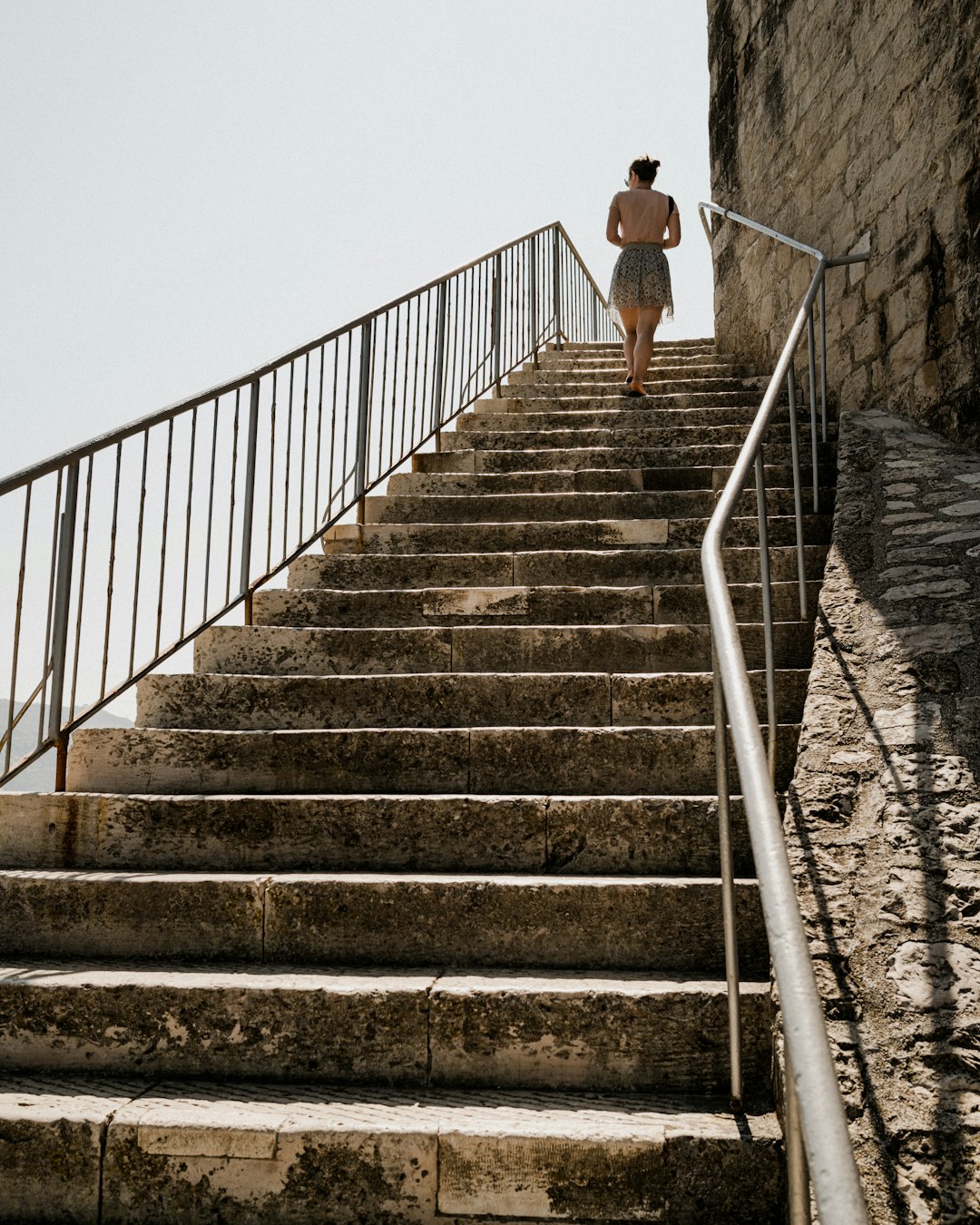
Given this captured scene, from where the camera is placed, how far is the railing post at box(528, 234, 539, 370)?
837 centimetres

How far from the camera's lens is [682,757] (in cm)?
298

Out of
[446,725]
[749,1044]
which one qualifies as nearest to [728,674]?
[749,1044]

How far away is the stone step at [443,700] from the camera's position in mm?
3232

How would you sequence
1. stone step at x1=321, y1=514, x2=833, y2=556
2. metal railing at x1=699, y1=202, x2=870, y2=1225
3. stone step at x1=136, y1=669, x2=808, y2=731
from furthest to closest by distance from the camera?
stone step at x1=321, y1=514, x2=833, y2=556, stone step at x1=136, y1=669, x2=808, y2=731, metal railing at x1=699, y1=202, x2=870, y2=1225

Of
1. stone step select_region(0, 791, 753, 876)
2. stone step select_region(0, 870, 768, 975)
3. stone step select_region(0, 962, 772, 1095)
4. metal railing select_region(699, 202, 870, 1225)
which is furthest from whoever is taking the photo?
stone step select_region(0, 791, 753, 876)

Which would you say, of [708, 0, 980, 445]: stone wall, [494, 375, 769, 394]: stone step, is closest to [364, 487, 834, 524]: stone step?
[708, 0, 980, 445]: stone wall

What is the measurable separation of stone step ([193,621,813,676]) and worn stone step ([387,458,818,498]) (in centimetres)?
138

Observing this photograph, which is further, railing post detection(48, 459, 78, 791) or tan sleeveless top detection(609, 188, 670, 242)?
tan sleeveless top detection(609, 188, 670, 242)

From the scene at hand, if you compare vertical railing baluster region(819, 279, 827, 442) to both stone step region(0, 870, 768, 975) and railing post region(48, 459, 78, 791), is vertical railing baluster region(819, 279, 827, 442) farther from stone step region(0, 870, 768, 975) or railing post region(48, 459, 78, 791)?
railing post region(48, 459, 78, 791)

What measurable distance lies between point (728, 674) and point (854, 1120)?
2.55 feet

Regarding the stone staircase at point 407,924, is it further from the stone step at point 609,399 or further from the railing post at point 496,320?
the railing post at point 496,320

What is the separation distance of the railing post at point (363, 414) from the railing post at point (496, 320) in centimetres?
220

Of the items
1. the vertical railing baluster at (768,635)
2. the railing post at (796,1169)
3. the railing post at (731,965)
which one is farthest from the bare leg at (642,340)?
the railing post at (796,1169)

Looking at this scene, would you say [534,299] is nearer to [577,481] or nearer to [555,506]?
[577,481]
